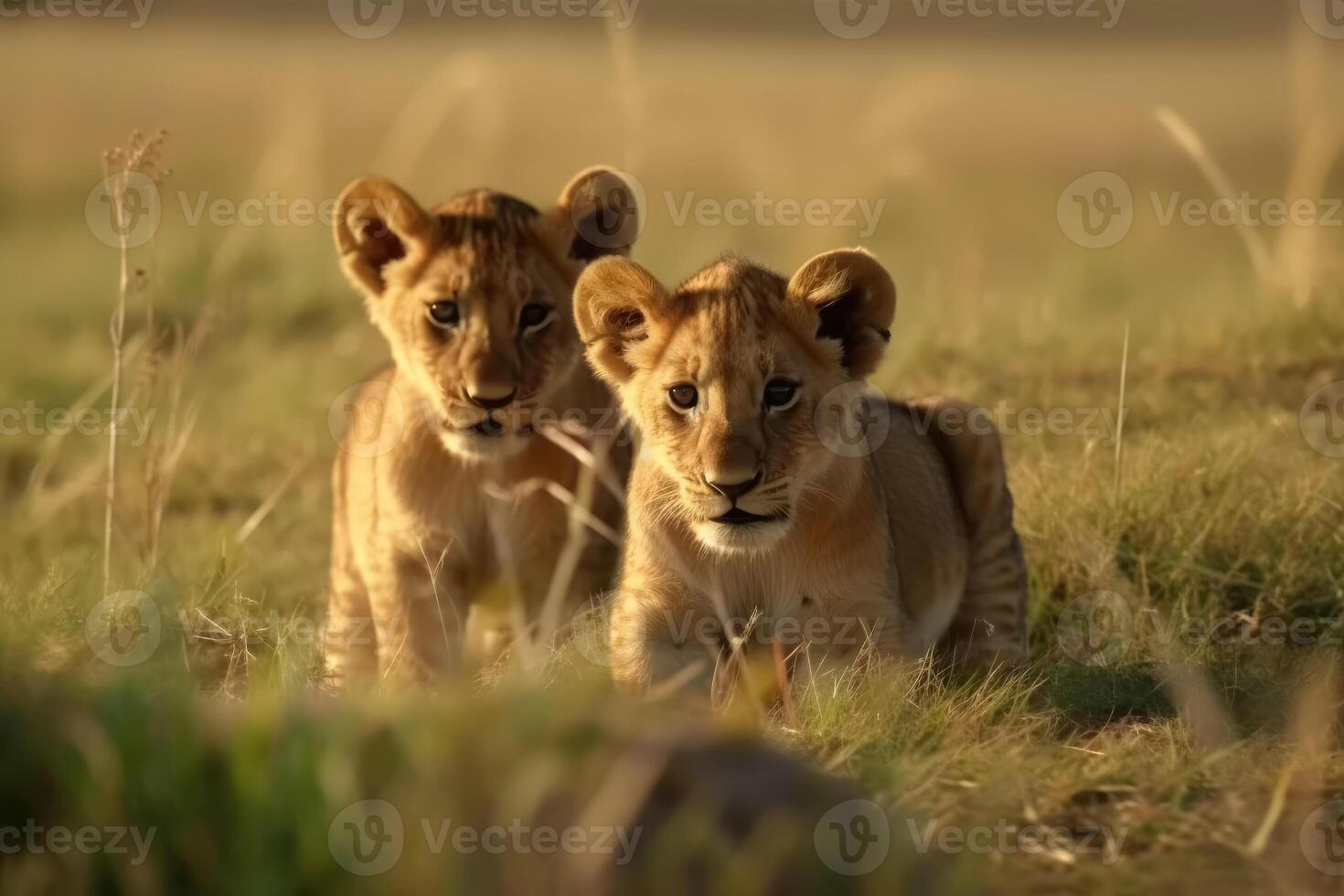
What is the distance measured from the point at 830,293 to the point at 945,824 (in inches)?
69.6

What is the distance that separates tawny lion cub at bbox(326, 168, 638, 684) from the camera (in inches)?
243

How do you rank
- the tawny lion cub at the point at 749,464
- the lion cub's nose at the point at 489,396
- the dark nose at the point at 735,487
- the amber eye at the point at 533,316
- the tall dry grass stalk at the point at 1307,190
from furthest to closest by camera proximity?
1. the tall dry grass stalk at the point at 1307,190
2. the amber eye at the point at 533,316
3. the lion cub's nose at the point at 489,396
4. the tawny lion cub at the point at 749,464
5. the dark nose at the point at 735,487

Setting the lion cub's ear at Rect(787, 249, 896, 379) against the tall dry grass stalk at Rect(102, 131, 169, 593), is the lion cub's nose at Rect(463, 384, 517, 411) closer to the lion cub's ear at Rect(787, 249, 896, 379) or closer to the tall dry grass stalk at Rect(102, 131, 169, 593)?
the lion cub's ear at Rect(787, 249, 896, 379)

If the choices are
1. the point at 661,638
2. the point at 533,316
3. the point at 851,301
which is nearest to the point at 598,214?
the point at 533,316

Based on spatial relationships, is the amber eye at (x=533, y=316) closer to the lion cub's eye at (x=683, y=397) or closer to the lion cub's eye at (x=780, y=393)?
the lion cub's eye at (x=683, y=397)

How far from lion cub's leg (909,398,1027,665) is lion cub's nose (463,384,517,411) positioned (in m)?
1.76

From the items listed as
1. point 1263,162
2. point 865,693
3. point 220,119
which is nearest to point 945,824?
point 865,693

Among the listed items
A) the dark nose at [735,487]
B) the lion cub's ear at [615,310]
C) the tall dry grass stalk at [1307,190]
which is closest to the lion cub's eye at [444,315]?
the lion cub's ear at [615,310]

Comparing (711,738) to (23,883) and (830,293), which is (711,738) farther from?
(830,293)

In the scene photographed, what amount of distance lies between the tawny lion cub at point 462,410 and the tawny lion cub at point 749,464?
545mm

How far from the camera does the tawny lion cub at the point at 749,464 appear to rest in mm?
5285

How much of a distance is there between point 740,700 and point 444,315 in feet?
6.26

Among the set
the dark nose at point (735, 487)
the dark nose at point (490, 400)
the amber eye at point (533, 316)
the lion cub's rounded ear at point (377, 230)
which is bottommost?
the dark nose at point (735, 487)

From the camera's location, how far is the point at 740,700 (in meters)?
5.07
